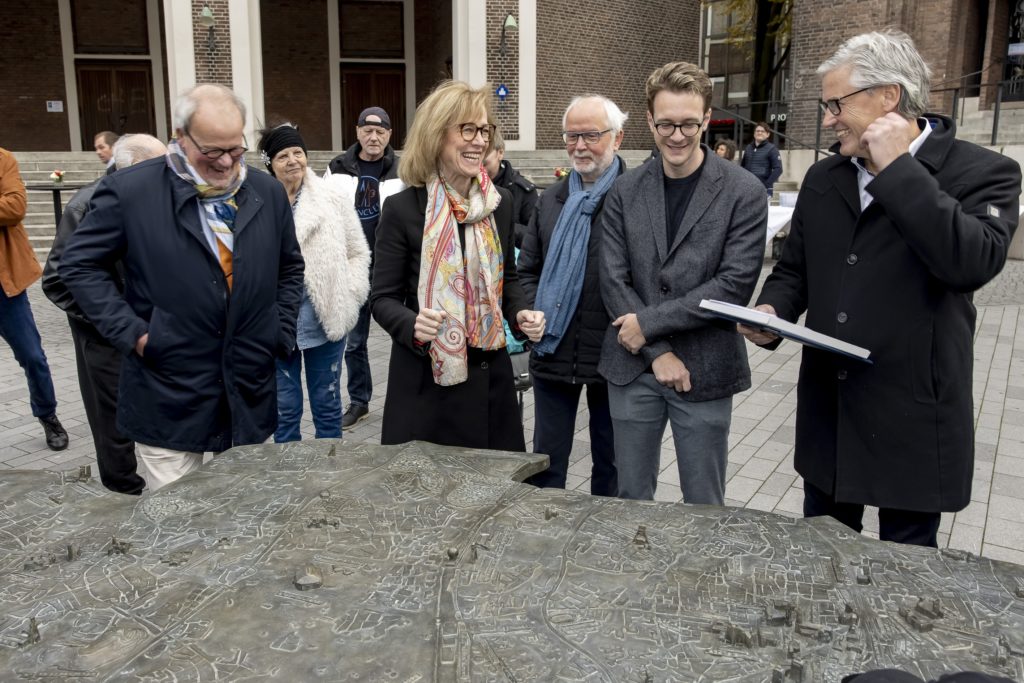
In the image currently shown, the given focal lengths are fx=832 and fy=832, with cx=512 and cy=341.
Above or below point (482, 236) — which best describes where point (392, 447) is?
below

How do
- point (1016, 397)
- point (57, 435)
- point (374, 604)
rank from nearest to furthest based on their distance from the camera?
point (374, 604) → point (57, 435) → point (1016, 397)

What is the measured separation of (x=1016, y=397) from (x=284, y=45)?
63.4 feet

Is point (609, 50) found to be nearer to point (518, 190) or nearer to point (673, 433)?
point (518, 190)

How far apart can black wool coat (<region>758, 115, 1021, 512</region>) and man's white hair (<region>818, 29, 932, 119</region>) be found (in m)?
0.12

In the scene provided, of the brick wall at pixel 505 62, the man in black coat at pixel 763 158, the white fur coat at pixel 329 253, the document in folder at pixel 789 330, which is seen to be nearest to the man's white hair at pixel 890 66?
the document in folder at pixel 789 330

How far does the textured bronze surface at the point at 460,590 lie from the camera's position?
154 centimetres

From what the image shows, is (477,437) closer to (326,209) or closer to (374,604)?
(374,604)

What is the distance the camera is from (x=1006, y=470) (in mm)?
4500

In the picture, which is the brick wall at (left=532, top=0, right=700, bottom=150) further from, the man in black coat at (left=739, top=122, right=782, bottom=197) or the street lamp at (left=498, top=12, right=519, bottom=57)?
the man in black coat at (left=739, top=122, right=782, bottom=197)

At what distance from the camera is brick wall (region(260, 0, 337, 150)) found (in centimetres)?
2075

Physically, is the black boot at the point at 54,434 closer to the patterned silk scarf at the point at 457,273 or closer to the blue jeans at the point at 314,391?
the blue jeans at the point at 314,391

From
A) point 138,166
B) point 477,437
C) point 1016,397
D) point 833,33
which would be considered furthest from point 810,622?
point 833,33

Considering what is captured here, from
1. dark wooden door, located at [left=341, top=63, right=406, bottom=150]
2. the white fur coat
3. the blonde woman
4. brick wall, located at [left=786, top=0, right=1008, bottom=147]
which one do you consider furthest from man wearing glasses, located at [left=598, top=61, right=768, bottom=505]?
dark wooden door, located at [left=341, top=63, right=406, bottom=150]

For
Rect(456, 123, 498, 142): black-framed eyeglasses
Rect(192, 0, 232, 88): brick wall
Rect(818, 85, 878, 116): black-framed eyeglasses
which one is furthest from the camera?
Rect(192, 0, 232, 88): brick wall
